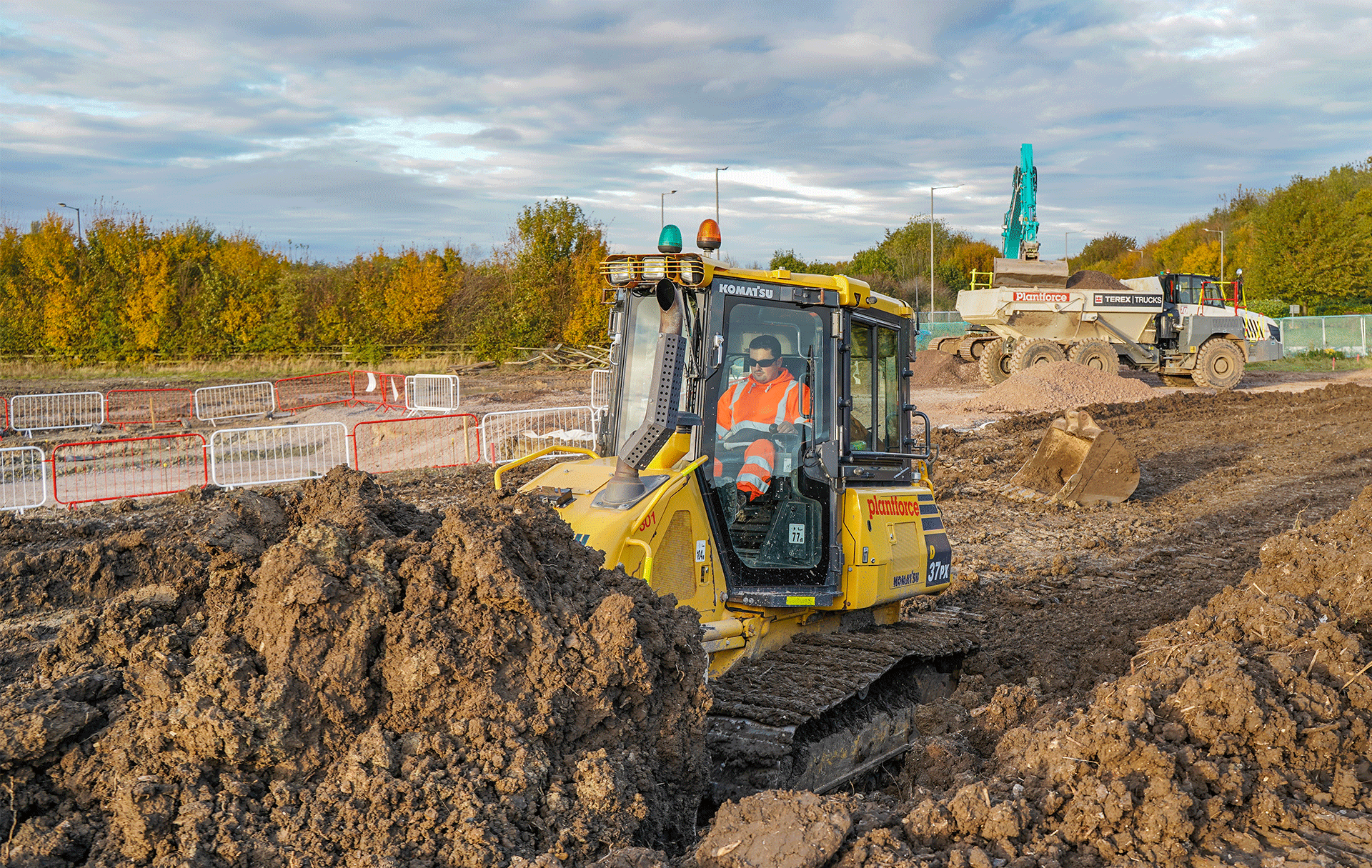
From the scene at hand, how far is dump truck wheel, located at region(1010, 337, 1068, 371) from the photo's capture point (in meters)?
24.6

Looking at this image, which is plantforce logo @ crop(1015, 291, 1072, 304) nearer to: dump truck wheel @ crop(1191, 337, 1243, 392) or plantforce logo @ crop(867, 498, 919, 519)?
dump truck wheel @ crop(1191, 337, 1243, 392)

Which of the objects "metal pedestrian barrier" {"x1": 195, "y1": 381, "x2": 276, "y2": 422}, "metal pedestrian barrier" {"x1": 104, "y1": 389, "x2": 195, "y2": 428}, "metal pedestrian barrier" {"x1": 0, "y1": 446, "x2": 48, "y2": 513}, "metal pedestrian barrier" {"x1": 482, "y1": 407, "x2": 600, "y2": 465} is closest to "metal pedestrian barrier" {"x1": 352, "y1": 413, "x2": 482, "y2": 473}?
"metal pedestrian barrier" {"x1": 482, "y1": 407, "x2": 600, "y2": 465}

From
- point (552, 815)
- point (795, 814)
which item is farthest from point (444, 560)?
point (795, 814)

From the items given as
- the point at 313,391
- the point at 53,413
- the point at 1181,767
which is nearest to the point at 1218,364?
the point at 1181,767

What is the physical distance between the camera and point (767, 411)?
485 centimetres

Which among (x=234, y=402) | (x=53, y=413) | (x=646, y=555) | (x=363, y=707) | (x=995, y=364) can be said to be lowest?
(x=363, y=707)

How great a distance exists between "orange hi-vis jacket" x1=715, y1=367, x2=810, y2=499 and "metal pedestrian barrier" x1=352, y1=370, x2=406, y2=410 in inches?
703

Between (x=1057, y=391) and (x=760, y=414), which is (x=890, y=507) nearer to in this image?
(x=760, y=414)

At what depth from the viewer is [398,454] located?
1595 centimetres

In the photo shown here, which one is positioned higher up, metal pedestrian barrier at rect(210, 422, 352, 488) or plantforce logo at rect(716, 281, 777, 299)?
plantforce logo at rect(716, 281, 777, 299)

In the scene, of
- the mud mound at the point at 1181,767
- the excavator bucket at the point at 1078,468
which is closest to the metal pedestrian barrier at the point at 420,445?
the excavator bucket at the point at 1078,468

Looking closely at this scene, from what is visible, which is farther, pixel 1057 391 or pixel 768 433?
pixel 1057 391

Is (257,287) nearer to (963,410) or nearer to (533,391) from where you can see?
(533,391)

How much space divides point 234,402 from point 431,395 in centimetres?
535
